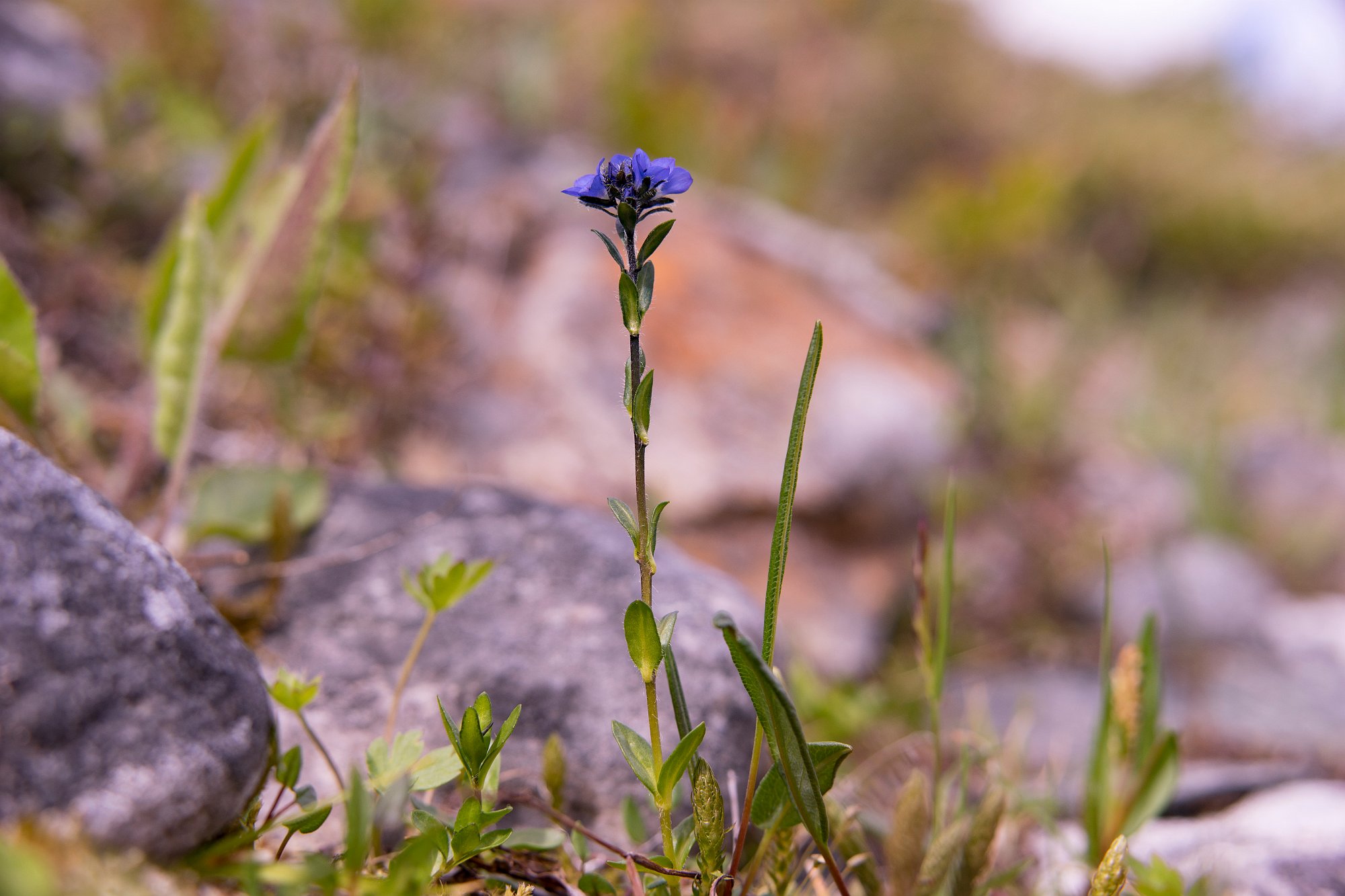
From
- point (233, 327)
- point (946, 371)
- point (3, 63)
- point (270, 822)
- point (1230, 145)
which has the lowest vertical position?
point (270, 822)

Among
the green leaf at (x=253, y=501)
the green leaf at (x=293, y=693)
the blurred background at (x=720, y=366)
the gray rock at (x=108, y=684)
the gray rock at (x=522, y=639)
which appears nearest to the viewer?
the gray rock at (x=108, y=684)

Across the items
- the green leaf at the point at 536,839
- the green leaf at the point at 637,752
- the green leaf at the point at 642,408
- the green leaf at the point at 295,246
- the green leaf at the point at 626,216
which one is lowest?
the green leaf at the point at 536,839

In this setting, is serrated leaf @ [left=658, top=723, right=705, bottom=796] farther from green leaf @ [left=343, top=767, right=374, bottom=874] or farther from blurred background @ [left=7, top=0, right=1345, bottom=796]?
blurred background @ [left=7, top=0, right=1345, bottom=796]

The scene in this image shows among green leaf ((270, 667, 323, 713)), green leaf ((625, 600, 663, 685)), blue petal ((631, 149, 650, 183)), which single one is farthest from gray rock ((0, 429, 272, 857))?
blue petal ((631, 149, 650, 183))

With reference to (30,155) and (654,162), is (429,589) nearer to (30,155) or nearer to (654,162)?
(654,162)

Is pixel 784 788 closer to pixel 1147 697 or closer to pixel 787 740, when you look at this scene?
pixel 787 740

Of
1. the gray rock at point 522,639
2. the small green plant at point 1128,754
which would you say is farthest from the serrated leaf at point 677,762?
the small green plant at point 1128,754

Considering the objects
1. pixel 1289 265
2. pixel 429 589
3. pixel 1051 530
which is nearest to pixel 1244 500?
pixel 1051 530

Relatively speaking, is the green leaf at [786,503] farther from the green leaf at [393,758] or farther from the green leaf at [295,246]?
the green leaf at [295,246]
